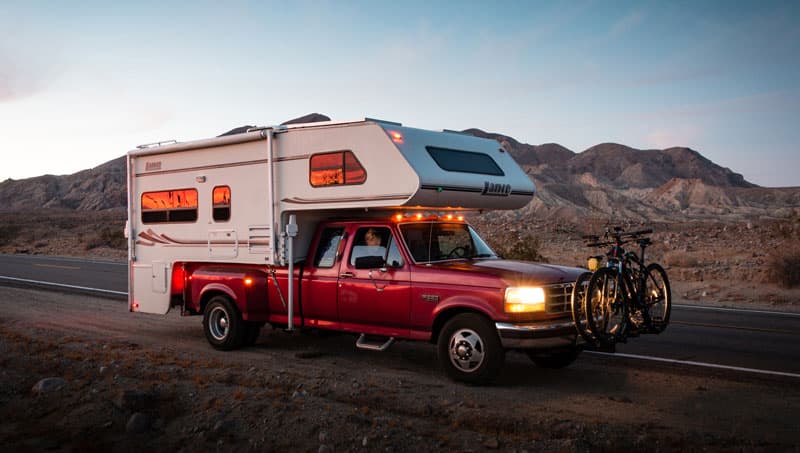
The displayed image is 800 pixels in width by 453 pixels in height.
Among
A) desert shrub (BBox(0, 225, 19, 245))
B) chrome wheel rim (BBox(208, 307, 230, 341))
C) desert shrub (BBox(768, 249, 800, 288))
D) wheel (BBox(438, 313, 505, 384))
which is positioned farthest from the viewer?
desert shrub (BBox(0, 225, 19, 245))

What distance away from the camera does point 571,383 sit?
8539 millimetres

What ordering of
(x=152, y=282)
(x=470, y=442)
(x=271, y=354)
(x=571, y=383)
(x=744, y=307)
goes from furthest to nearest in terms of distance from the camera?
1. (x=744, y=307)
2. (x=152, y=282)
3. (x=271, y=354)
4. (x=571, y=383)
5. (x=470, y=442)

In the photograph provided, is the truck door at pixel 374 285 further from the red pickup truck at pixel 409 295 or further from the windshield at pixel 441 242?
the windshield at pixel 441 242

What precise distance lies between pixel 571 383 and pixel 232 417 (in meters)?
3.95

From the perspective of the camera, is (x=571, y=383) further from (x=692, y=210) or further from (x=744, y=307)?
(x=692, y=210)

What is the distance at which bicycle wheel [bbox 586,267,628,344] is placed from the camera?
319 inches

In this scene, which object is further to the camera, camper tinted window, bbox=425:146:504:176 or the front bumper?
camper tinted window, bbox=425:146:504:176

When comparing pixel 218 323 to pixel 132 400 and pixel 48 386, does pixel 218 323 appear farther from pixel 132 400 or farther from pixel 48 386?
pixel 132 400

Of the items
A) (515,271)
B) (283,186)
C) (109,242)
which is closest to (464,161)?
(515,271)

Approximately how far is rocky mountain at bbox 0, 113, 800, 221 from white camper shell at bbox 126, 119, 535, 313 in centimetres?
4196

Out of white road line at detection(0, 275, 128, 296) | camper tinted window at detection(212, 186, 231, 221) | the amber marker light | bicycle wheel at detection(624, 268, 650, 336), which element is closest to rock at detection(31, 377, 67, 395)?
camper tinted window at detection(212, 186, 231, 221)

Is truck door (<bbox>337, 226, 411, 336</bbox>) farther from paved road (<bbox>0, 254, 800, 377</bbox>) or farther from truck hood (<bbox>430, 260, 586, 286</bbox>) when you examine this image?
paved road (<bbox>0, 254, 800, 377</bbox>)

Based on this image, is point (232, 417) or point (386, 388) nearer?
point (232, 417)

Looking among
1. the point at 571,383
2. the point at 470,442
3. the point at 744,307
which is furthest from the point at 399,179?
the point at 744,307
